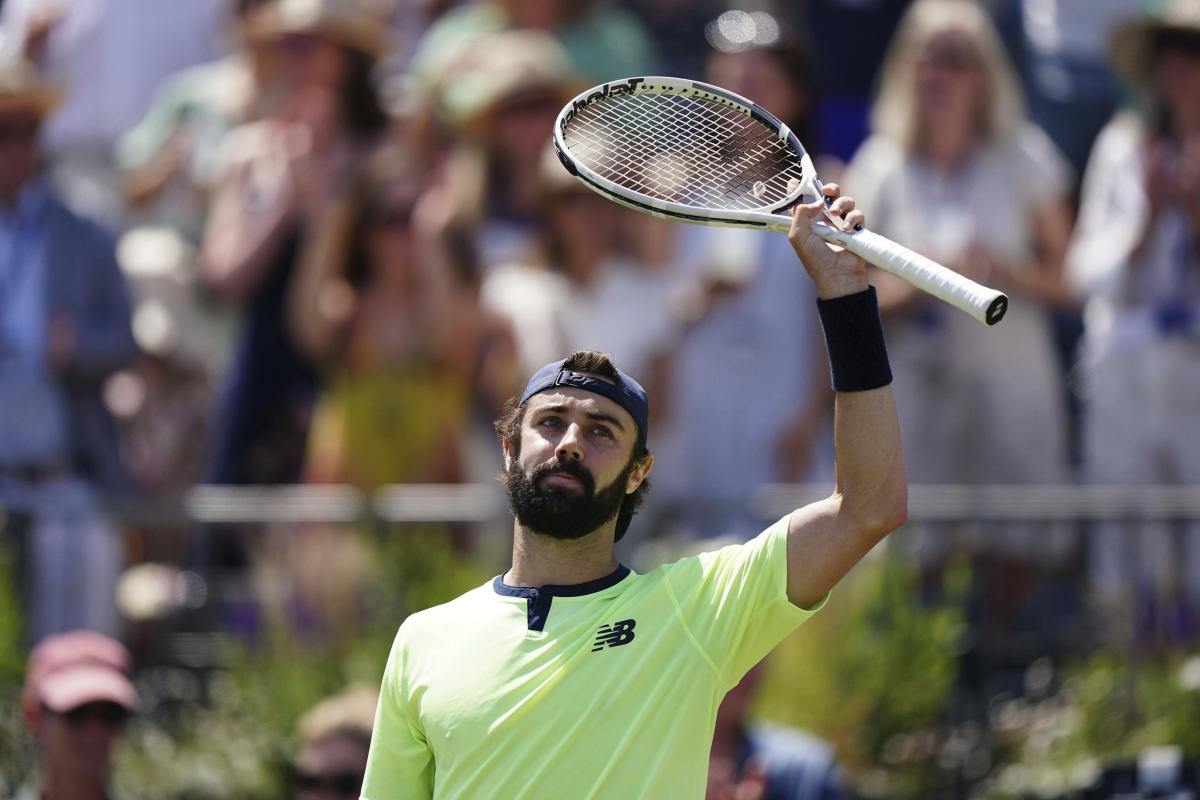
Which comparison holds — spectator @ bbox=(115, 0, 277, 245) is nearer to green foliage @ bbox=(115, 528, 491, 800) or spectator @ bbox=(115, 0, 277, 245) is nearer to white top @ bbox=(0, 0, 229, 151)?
white top @ bbox=(0, 0, 229, 151)

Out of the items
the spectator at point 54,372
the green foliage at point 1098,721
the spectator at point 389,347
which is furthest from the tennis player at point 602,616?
the spectator at point 389,347

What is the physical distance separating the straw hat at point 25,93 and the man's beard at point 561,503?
18.0ft

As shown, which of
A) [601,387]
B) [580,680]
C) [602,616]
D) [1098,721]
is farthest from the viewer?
[1098,721]

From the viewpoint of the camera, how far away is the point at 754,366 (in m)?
8.12

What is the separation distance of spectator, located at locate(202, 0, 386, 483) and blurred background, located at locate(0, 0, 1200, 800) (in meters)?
0.02

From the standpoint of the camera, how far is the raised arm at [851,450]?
3590 millimetres

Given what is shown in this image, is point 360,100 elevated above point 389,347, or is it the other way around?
point 360,100

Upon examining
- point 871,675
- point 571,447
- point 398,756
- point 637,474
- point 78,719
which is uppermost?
point 571,447

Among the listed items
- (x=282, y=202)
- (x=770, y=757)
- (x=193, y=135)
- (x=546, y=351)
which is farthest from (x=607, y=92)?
(x=193, y=135)

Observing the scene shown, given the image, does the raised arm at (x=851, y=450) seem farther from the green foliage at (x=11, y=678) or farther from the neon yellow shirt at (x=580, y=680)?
the green foliage at (x=11, y=678)

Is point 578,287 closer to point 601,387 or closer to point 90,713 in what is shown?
point 90,713

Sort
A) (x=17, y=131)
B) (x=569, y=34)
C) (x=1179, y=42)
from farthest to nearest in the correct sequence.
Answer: (x=569, y=34), (x=17, y=131), (x=1179, y=42)

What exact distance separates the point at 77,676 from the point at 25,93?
3.57 meters

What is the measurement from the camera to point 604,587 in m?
3.77
